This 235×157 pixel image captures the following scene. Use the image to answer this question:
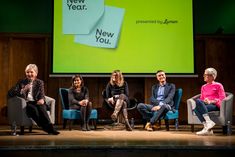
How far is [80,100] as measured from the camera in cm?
705

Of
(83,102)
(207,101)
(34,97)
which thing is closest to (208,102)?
(207,101)

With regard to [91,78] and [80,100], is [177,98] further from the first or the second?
[91,78]

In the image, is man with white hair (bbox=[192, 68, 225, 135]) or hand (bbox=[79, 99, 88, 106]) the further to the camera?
hand (bbox=[79, 99, 88, 106])

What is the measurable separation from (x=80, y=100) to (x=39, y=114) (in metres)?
1.19

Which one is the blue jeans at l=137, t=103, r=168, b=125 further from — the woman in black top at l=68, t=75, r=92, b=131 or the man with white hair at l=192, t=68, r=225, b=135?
the woman in black top at l=68, t=75, r=92, b=131

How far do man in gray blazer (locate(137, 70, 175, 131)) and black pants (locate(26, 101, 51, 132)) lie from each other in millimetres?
1682

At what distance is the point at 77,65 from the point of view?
7727 millimetres

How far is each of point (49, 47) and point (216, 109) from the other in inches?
142

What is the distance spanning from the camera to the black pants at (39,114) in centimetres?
594

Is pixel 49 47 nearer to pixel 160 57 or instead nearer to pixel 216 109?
pixel 160 57

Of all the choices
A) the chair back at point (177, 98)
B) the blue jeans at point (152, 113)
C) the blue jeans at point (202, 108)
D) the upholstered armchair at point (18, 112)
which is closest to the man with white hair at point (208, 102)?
the blue jeans at point (202, 108)

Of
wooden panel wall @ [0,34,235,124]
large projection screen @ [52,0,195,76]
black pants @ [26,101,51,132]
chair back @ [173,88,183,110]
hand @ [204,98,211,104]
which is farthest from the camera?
wooden panel wall @ [0,34,235,124]

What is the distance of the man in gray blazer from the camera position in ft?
22.2

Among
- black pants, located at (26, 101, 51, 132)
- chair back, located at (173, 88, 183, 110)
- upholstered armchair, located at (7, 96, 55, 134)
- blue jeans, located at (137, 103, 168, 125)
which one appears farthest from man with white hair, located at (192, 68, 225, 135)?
upholstered armchair, located at (7, 96, 55, 134)
